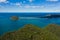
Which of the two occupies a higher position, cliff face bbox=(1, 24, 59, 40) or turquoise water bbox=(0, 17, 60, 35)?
turquoise water bbox=(0, 17, 60, 35)

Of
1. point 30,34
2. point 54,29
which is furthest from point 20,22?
point 54,29

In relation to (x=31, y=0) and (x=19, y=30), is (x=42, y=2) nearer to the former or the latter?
(x=31, y=0)

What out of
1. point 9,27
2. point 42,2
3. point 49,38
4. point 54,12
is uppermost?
point 42,2

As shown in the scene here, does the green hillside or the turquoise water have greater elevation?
the turquoise water

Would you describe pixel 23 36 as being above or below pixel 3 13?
below

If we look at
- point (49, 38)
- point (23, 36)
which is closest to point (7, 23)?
point (23, 36)

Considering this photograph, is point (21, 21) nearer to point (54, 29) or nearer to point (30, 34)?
point (30, 34)
